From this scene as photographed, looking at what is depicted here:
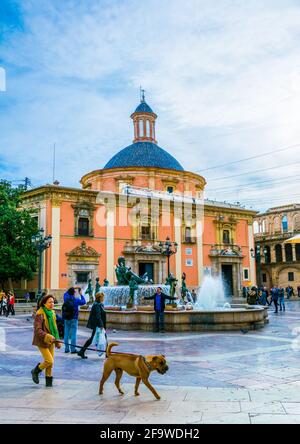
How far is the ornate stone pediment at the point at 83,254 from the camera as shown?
2861 centimetres

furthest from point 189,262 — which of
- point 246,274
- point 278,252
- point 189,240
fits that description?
point 278,252

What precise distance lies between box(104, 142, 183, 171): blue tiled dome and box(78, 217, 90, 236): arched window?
24.1ft

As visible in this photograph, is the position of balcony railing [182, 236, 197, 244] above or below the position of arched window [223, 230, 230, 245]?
below

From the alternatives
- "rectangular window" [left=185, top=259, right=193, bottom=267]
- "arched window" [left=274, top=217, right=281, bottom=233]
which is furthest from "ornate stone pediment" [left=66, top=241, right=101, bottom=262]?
"arched window" [left=274, top=217, right=281, bottom=233]

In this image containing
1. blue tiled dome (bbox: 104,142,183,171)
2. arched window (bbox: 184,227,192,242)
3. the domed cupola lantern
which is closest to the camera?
arched window (bbox: 184,227,192,242)

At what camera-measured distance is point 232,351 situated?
28.1ft

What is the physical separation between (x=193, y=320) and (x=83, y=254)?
1818cm

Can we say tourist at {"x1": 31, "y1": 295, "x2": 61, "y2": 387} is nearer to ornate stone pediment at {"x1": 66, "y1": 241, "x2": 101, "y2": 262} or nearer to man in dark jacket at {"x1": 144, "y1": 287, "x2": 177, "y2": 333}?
man in dark jacket at {"x1": 144, "y1": 287, "x2": 177, "y2": 333}

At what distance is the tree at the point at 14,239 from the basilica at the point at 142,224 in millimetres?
1464

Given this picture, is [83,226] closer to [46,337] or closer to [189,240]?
[189,240]

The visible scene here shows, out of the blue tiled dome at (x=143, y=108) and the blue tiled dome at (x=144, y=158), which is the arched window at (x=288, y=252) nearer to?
the blue tiled dome at (x=144, y=158)

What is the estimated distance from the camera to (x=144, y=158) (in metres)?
36.2

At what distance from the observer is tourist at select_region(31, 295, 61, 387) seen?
5629 millimetres

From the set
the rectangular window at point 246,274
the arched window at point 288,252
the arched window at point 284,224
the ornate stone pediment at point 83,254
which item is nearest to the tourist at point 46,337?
the ornate stone pediment at point 83,254
